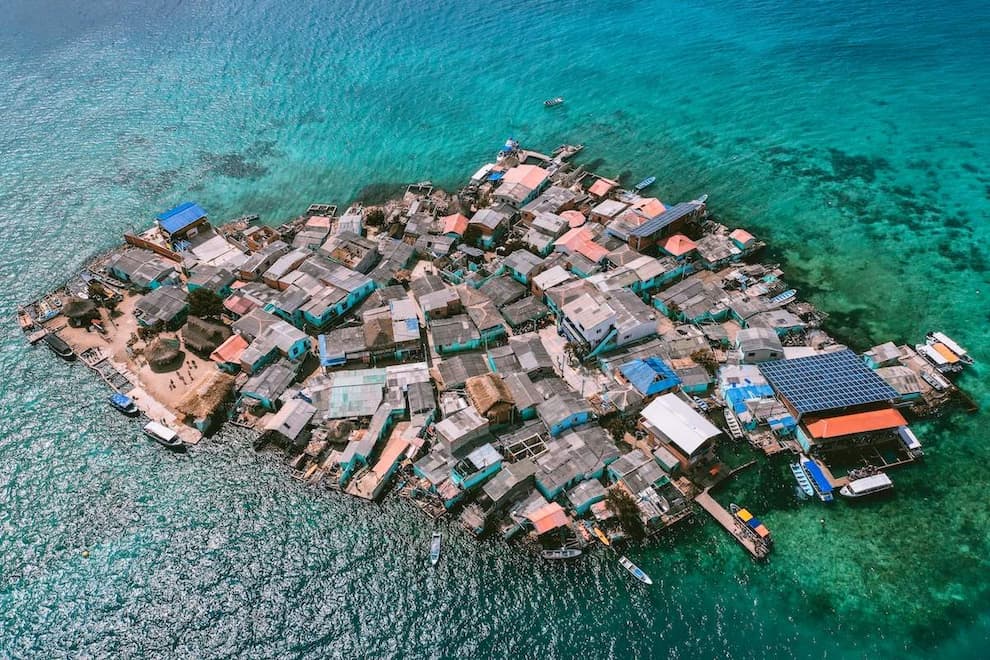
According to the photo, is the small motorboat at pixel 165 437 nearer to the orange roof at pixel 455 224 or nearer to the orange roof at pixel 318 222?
the orange roof at pixel 318 222

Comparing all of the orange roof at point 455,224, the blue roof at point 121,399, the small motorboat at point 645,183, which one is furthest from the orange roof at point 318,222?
the small motorboat at point 645,183

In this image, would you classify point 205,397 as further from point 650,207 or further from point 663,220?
point 650,207

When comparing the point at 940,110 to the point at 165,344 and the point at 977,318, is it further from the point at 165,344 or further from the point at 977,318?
the point at 165,344

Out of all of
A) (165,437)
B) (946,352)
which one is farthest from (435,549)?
(946,352)

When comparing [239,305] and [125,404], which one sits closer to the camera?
[125,404]

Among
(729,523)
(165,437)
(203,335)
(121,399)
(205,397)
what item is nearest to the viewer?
(729,523)

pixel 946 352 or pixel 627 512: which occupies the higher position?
pixel 946 352

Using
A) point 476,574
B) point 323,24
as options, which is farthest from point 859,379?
point 323,24

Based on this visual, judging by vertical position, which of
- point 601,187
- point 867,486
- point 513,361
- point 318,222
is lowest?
point 513,361
